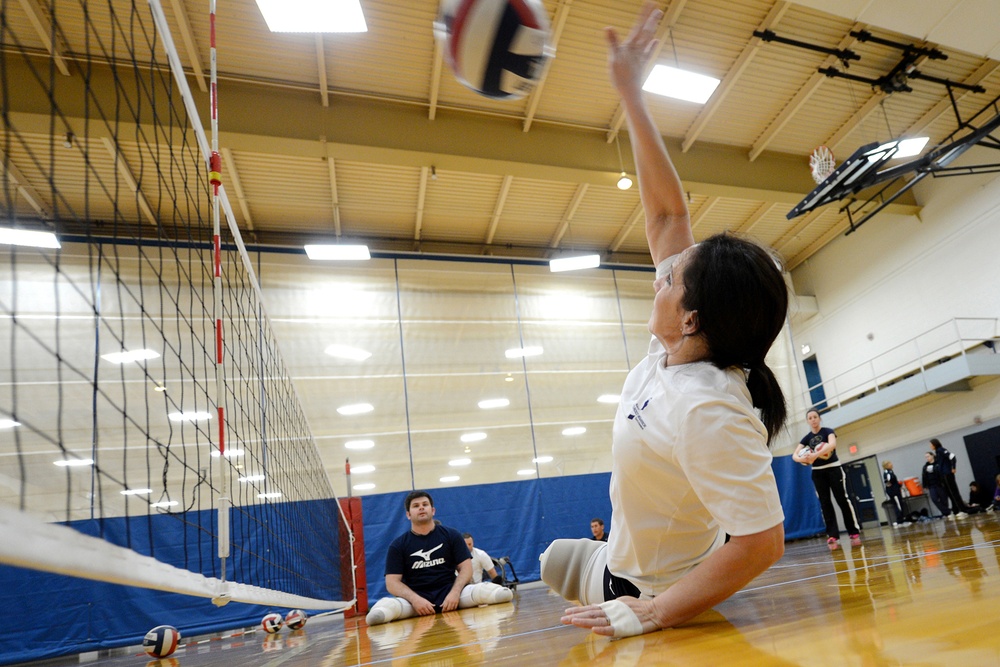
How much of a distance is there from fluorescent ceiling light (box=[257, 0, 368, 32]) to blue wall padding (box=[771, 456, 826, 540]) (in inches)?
403

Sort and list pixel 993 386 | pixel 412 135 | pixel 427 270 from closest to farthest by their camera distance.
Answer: pixel 412 135, pixel 993 386, pixel 427 270

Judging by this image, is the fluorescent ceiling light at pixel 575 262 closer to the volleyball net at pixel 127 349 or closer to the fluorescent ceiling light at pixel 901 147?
the fluorescent ceiling light at pixel 901 147

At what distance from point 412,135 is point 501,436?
19.8ft

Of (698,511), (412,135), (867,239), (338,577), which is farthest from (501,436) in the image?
(698,511)

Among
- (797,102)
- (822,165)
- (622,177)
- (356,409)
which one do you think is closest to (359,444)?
(356,409)

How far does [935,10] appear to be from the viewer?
7.29m

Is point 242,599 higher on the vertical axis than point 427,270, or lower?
lower

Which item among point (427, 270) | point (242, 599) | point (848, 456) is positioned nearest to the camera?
point (242, 599)

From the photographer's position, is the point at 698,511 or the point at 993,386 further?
the point at 993,386

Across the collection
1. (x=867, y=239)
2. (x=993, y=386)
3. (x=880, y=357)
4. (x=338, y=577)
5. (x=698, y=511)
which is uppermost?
(x=867, y=239)

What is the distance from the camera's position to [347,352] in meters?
12.1

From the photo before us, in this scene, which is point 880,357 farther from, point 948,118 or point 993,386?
point 948,118

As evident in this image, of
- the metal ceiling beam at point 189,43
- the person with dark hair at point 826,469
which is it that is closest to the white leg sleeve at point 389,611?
the person with dark hair at point 826,469

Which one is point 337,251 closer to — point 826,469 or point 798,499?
point 826,469
